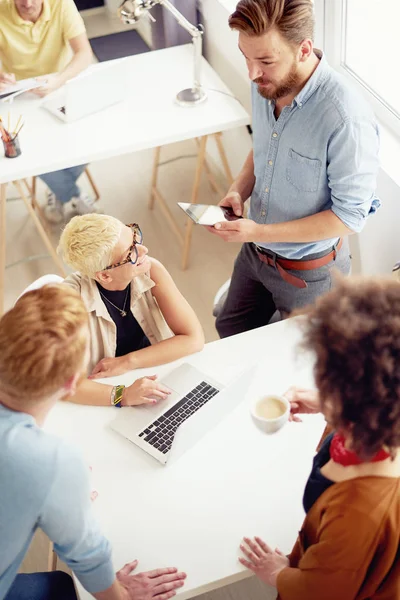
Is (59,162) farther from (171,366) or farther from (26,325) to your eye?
(26,325)

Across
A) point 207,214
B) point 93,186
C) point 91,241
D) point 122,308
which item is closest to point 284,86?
point 207,214

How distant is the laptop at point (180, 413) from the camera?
174 cm

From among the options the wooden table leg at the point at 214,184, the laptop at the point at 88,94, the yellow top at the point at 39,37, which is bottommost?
the wooden table leg at the point at 214,184

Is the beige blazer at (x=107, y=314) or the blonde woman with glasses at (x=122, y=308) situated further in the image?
the beige blazer at (x=107, y=314)

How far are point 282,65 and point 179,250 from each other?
1811 millimetres

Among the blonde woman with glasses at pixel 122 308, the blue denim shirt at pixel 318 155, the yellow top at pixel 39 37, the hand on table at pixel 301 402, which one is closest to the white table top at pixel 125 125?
the yellow top at pixel 39 37

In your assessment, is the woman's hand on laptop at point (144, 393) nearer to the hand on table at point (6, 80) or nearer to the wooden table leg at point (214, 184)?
the hand on table at point (6, 80)

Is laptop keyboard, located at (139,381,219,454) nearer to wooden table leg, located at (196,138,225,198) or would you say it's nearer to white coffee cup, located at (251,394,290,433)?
white coffee cup, located at (251,394,290,433)

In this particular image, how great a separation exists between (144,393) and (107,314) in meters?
0.34

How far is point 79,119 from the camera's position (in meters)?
3.05

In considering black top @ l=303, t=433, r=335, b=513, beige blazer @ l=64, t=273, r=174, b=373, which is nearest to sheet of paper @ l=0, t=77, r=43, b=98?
beige blazer @ l=64, t=273, r=174, b=373

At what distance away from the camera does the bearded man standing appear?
1927 mm

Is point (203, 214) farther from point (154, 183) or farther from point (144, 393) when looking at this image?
point (154, 183)

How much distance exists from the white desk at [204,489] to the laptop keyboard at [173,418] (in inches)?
2.0
